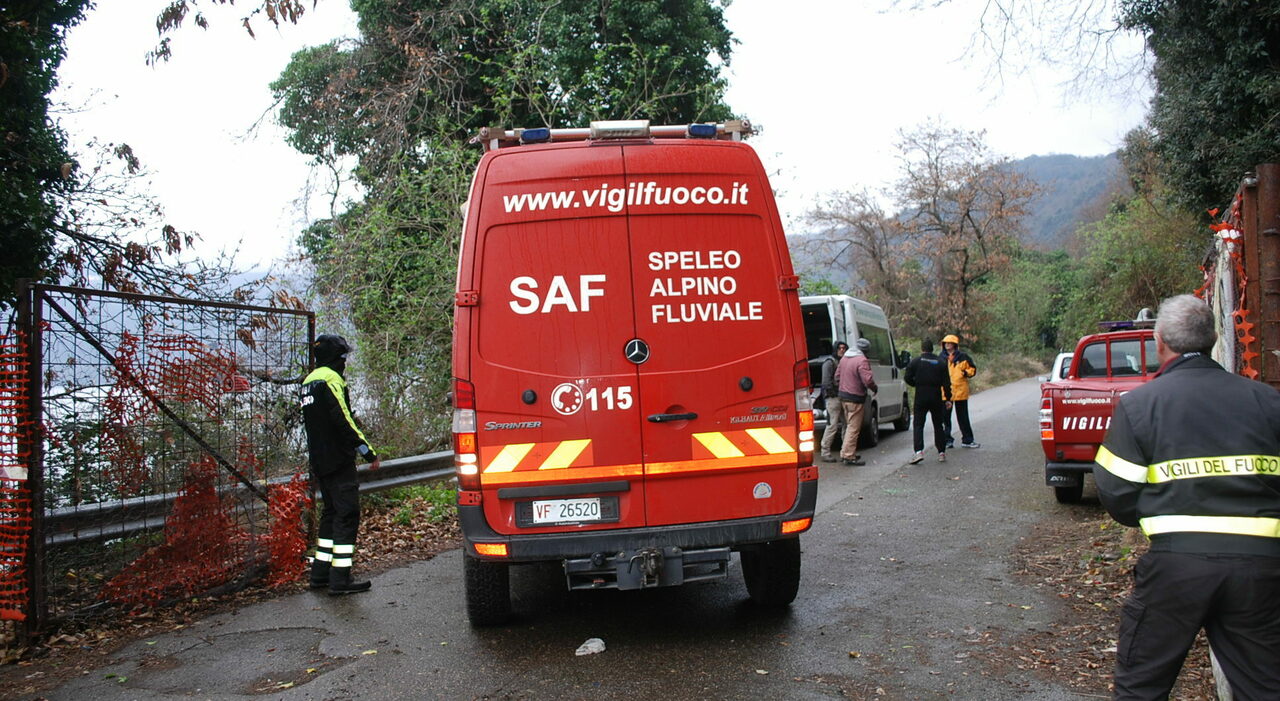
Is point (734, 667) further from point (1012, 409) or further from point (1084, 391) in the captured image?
point (1012, 409)

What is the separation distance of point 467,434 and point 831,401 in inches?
372

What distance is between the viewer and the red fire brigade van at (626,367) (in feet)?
16.7

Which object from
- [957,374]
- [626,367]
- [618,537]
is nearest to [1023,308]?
[957,374]

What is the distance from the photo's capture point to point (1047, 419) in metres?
→ 9.16

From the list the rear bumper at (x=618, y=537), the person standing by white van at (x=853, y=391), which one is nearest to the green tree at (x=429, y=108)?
the person standing by white van at (x=853, y=391)

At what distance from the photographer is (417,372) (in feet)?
44.3

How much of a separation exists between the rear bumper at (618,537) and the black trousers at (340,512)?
2.08 meters

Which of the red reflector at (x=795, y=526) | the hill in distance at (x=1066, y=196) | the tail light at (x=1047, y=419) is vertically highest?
the hill in distance at (x=1066, y=196)

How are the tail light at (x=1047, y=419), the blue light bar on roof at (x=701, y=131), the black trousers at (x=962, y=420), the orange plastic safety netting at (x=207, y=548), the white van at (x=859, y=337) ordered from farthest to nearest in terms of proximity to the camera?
1. the white van at (x=859, y=337)
2. the black trousers at (x=962, y=420)
3. the tail light at (x=1047, y=419)
4. the orange plastic safety netting at (x=207, y=548)
5. the blue light bar on roof at (x=701, y=131)

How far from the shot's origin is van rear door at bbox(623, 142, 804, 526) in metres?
5.16

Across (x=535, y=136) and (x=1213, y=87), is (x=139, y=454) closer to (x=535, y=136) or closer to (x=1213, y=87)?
(x=535, y=136)

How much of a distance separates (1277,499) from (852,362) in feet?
33.7

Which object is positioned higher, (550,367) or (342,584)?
(550,367)

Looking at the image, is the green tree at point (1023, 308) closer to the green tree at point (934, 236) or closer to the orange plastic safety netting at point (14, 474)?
the green tree at point (934, 236)
